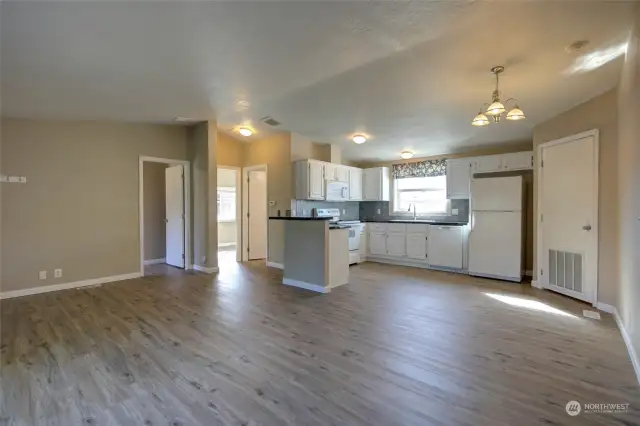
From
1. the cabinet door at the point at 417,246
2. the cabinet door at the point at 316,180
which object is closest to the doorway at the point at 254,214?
the cabinet door at the point at 316,180

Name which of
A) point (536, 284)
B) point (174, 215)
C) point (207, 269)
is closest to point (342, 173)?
point (207, 269)

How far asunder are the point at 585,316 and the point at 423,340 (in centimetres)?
210

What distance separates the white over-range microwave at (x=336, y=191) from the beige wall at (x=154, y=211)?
11.9ft

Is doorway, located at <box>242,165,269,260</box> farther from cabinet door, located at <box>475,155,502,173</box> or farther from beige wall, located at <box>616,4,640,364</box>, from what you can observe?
beige wall, located at <box>616,4,640,364</box>

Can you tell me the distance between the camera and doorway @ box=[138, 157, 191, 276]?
6.30 metres

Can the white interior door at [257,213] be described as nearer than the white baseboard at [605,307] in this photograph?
No

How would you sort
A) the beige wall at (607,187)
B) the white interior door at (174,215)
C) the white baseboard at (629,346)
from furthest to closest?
the white interior door at (174,215), the beige wall at (607,187), the white baseboard at (629,346)

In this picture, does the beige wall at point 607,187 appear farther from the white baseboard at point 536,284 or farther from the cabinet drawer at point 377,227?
the cabinet drawer at point 377,227

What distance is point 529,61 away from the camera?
128 inches

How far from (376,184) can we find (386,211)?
0.73 meters

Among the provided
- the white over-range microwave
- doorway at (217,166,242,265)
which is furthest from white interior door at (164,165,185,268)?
the white over-range microwave

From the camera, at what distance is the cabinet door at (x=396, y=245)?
22.0ft

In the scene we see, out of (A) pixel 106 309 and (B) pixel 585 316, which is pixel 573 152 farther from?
(A) pixel 106 309
